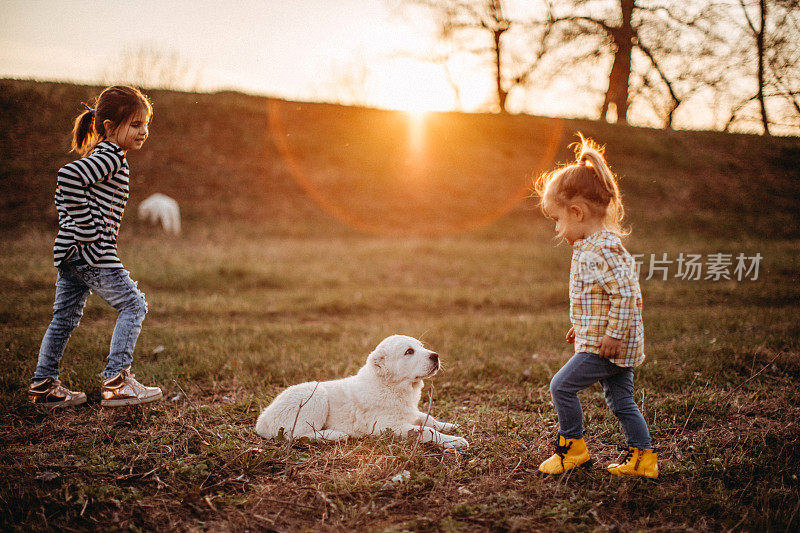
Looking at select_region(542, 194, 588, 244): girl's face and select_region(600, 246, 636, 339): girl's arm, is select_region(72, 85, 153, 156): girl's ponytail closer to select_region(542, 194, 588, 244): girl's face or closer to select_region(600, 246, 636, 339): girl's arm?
select_region(542, 194, 588, 244): girl's face

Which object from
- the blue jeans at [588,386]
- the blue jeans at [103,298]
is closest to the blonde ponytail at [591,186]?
the blue jeans at [588,386]

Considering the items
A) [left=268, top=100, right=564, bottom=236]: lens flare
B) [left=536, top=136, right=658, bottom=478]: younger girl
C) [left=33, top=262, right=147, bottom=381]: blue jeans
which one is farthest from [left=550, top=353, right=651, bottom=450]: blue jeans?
[left=268, top=100, right=564, bottom=236]: lens flare

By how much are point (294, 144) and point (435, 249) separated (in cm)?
1090

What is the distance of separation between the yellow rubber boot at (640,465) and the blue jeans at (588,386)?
0.04m

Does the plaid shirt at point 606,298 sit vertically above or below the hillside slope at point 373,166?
below

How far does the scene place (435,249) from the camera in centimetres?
1383

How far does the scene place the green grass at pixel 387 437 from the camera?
296 cm

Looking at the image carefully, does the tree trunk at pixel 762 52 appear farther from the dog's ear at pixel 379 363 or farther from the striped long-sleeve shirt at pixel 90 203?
the striped long-sleeve shirt at pixel 90 203

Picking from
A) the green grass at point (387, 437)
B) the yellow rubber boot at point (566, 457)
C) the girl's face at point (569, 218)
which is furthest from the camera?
the yellow rubber boot at point (566, 457)

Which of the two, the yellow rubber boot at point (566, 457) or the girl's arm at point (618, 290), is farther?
the yellow rubber boot at point (566, 457)

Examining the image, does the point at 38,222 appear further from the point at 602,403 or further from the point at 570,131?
the point at 570,131

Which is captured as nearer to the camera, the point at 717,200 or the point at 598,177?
the point at 598,177

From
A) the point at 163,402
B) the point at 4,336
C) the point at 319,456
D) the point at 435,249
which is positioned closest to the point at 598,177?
the point at 319,456

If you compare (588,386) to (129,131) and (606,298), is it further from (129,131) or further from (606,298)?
(129,131)
